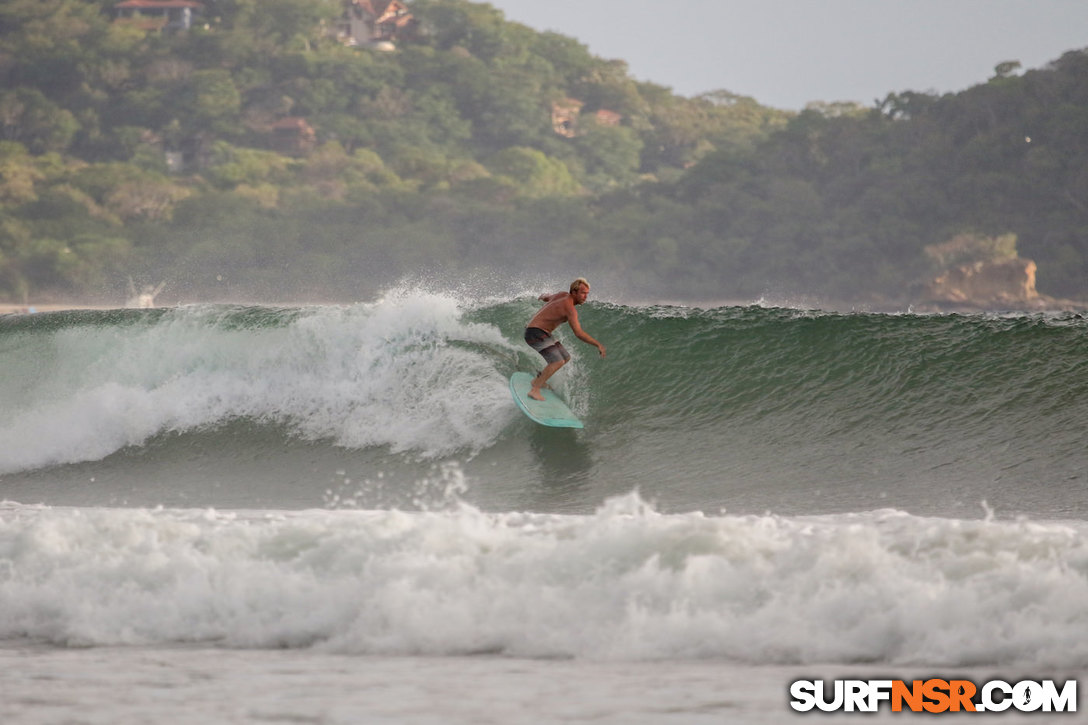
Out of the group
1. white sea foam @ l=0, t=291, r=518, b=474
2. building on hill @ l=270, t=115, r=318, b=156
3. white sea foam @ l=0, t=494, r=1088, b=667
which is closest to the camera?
white sea foam @ l=0, t=494, r=1088, b=667

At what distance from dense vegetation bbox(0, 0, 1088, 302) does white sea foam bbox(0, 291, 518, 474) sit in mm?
60475

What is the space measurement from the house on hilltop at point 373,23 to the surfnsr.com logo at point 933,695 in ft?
349

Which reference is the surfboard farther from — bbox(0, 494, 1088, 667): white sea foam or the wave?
bbox(0, 494, 1088, 667): white sea foam

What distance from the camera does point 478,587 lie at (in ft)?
18.2

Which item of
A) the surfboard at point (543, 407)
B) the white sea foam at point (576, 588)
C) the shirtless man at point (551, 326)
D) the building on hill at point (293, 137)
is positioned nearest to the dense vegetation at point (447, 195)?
the building on hill at point (293, 137)

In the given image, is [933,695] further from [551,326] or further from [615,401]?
[615,401]

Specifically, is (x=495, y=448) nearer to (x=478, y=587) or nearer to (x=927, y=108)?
(x=478, y=587)

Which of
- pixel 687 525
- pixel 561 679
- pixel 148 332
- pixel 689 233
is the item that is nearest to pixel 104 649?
pixel 561 679

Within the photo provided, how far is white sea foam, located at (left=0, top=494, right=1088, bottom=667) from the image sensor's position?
496 cm

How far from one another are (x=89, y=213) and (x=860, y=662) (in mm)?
75524

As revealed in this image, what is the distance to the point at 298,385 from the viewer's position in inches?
→ 440

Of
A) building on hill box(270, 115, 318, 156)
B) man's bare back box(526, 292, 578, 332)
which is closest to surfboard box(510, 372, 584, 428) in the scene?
man's bare back box(526, 292, 578, 332)

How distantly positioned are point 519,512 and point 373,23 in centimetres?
10512

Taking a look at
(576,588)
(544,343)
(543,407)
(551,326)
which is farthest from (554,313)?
(576,588)
